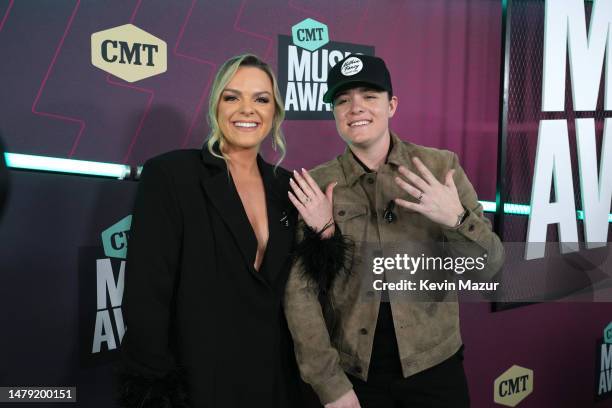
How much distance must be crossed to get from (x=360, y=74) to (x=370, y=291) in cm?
65

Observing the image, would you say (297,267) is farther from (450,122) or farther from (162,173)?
(450,122)

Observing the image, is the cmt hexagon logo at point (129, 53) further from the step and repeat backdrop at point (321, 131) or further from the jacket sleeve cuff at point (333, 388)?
the jacket sleeve cuff at point (333, 388)

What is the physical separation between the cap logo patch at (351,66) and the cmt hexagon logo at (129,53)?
774mm

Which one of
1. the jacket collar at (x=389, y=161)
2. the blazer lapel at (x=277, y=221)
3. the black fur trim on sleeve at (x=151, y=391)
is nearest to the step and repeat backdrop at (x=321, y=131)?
the black fur trim on sleeve at (x=151, y=391)

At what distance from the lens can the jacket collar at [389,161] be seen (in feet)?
5.15

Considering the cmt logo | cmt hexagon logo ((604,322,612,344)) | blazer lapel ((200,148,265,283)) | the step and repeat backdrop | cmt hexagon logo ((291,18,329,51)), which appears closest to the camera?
blazer lapel ((200,148,265,283))

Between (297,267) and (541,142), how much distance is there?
5.97ft

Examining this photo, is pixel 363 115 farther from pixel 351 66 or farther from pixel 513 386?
pixel 513 386

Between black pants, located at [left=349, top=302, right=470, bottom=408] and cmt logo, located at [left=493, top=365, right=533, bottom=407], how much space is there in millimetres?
1513

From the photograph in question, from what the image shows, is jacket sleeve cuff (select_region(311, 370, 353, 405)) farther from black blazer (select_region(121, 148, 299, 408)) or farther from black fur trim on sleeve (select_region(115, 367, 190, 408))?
black fur trim on sleeve (select_region(115, 367, 190, 408))

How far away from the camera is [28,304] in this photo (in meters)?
1.71

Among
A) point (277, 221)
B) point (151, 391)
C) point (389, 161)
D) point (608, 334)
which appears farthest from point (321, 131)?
point (608, 334)

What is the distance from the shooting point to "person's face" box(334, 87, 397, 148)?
1511 millimetres

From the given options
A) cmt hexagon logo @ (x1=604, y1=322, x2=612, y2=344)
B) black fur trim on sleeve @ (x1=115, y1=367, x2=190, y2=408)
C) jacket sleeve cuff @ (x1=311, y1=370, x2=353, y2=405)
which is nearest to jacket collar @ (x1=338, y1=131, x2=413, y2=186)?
jacket sleeve cuff @ (x1=311, y1=370, x2=353, y2=405)
